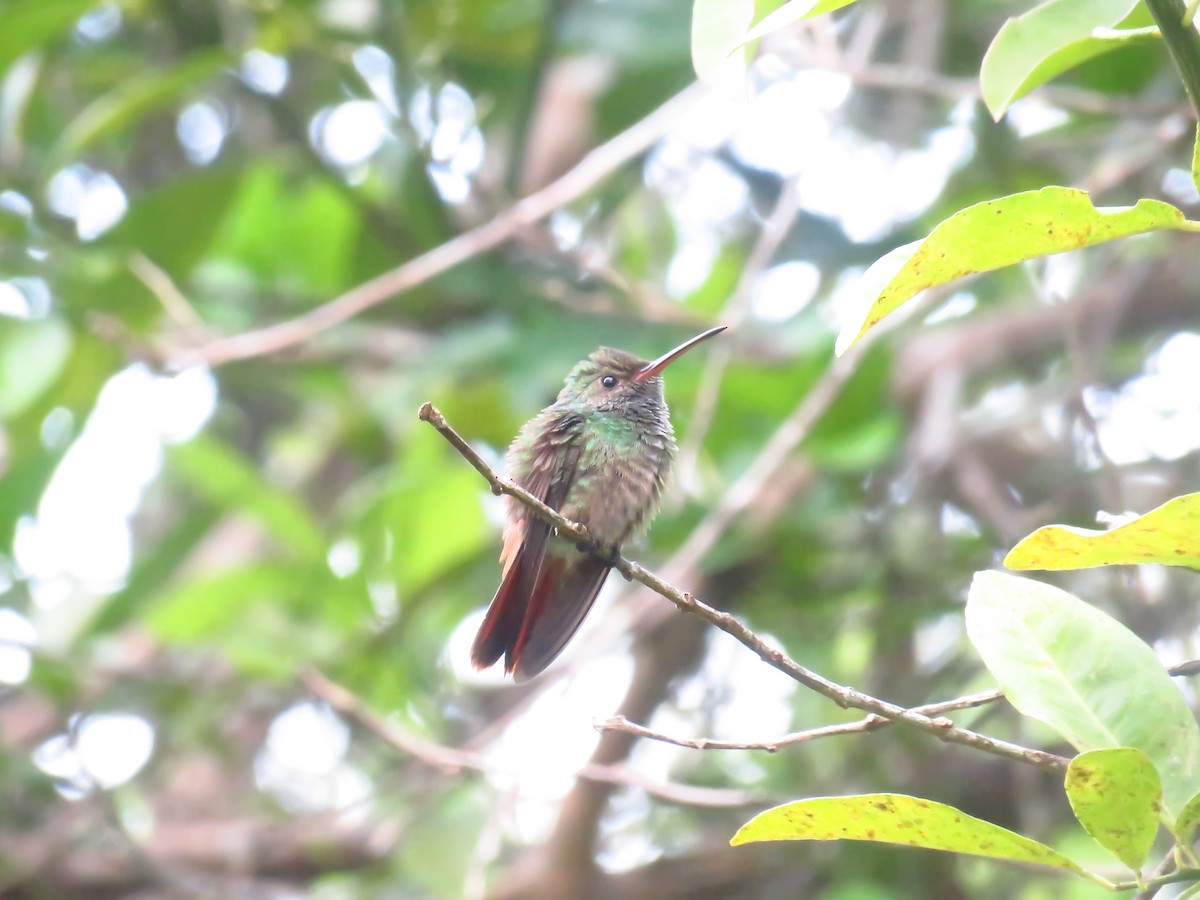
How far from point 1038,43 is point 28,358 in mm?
3228

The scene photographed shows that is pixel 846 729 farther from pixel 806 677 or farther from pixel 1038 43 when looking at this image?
pixel 1038 43

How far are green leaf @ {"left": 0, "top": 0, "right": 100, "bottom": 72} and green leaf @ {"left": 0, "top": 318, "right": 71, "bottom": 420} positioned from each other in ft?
2.64

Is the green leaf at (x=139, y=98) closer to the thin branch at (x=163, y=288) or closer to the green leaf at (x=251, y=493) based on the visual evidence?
the thin branch at (x=163, y=288)

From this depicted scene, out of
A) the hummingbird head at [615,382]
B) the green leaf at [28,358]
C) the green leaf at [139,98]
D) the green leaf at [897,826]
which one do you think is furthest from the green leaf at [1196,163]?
the green leaf at [28,358]

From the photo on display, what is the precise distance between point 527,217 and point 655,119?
471 mm

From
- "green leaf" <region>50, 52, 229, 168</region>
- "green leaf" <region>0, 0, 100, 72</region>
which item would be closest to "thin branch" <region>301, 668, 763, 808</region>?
"green leaf" <region>50, 52, 229, 168</region>

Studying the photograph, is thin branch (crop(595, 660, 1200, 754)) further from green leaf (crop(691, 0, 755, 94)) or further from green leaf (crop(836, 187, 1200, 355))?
green leaf (crop(691, 0, 755, 94))

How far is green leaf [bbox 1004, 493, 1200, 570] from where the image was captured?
1414 mm

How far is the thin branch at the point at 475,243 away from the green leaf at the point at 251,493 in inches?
13.2

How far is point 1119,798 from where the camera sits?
4.77 feet

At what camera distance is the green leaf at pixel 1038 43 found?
1.73 meters

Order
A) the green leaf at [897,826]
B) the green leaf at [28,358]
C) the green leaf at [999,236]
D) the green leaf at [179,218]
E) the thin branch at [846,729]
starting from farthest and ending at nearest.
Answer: the green leaf at [179,218] → the green leaf at [28,358] → the thin branch at [846,729] → the green leaf at [897,826] → the green leaf at [999,236]

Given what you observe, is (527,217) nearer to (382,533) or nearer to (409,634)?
(382,533)

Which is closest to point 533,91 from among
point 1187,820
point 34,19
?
point 34,19
